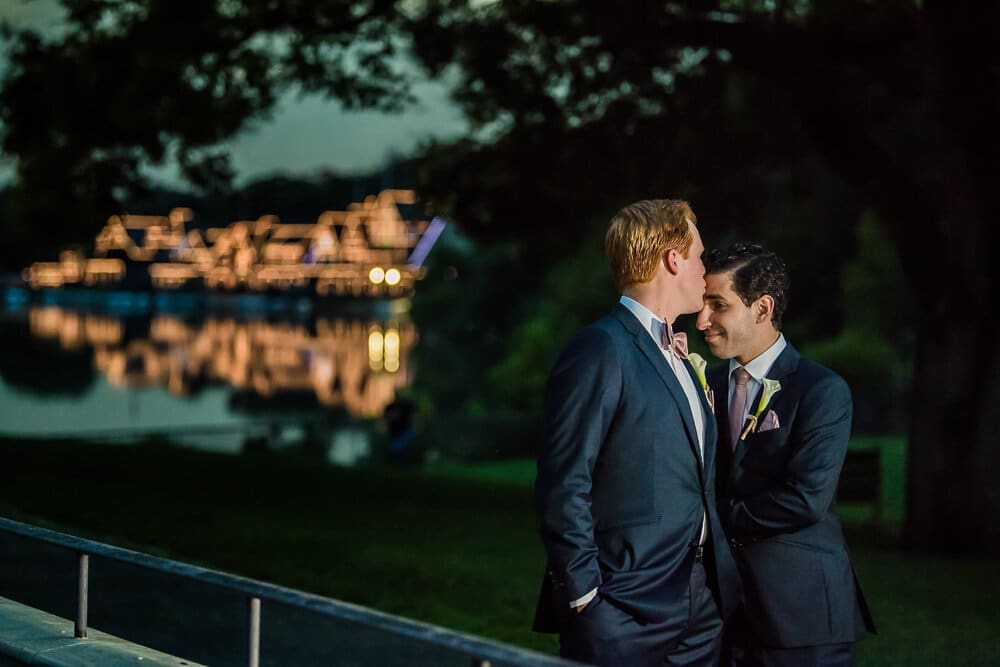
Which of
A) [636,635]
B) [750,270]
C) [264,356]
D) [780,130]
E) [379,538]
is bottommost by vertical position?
[264,356]

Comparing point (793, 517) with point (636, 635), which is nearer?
point (636, 635)

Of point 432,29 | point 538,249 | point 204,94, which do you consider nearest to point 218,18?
point 204,94

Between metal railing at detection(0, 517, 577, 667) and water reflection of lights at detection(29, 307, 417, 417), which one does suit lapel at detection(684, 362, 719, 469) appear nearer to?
metal railing at detection(0, 517, 577, 667)

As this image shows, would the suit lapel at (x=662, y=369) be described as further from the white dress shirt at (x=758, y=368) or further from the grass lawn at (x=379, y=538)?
the grass lawn at (x=379, y=538)

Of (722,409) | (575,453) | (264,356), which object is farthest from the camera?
(264,356)

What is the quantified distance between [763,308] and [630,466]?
0.69 meters

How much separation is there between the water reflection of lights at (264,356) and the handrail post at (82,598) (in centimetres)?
4516

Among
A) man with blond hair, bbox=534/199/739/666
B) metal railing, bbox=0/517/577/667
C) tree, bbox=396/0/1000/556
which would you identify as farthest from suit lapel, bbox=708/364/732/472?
tree, bbox=396/0/1000/556

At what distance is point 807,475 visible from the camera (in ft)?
13.1

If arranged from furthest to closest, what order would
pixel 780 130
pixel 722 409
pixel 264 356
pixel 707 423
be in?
pixel 264 356
pixel 780 130
pixel 722 409
pixel 707 423

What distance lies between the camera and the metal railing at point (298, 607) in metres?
3.12

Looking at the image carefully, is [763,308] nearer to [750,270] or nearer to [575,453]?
[750,270]

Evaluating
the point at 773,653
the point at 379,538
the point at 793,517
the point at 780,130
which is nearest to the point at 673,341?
the point at 793,517

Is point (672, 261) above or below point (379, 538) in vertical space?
above
